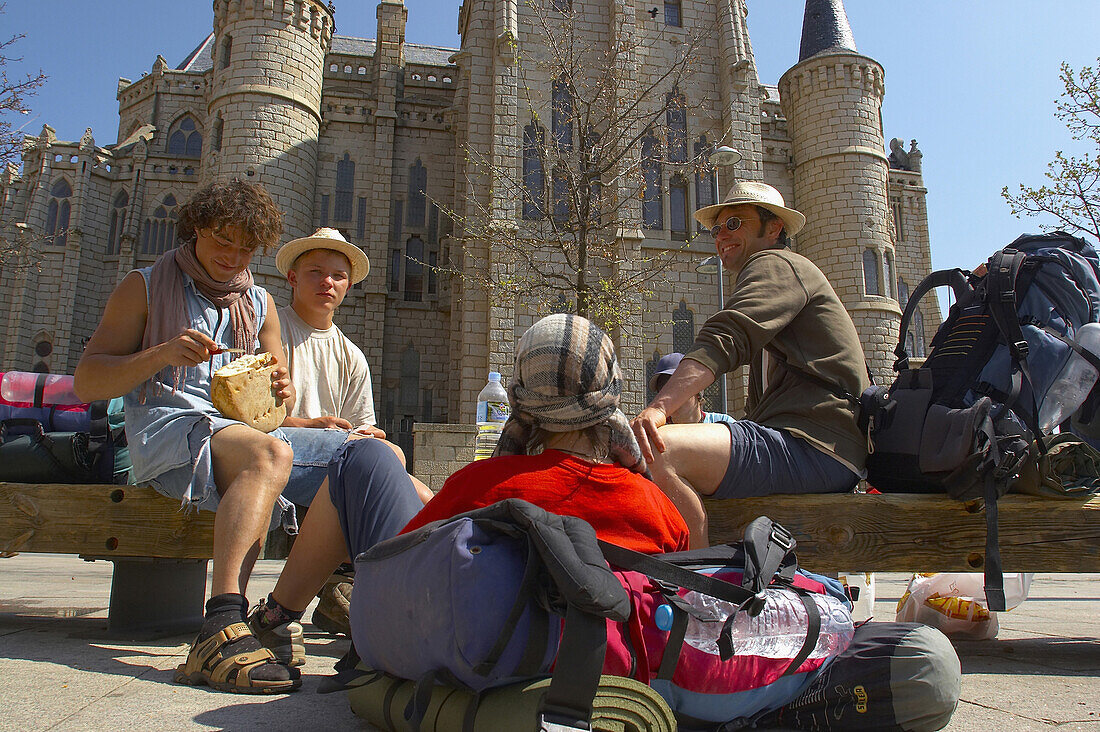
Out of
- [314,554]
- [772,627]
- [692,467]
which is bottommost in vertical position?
[772,627]

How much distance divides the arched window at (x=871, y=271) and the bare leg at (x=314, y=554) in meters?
23.8

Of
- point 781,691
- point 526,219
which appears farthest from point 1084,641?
point 526,219

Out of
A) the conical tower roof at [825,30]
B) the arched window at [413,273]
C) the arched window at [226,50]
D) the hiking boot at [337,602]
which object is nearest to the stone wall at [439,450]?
the hiking boot at [337,602]

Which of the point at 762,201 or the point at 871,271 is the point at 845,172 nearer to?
the point at 871,271

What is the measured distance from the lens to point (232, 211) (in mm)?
2920

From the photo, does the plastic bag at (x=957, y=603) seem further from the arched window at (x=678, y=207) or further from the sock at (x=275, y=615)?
the arched window at (x=678, y=207)

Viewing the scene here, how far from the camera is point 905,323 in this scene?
3.42 metres

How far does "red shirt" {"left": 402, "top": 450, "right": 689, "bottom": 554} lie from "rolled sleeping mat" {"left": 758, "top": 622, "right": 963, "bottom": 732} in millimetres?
509

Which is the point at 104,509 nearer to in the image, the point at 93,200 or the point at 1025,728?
the point at 1025,728

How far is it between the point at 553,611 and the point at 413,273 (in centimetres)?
2442

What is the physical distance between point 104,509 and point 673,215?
2137 centimetres

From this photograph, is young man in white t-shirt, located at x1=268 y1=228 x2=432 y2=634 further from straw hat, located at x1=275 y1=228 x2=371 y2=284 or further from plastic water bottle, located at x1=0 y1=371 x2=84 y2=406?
plastic water bottle, located at x1=0 y1=371 x2=84 y2=406

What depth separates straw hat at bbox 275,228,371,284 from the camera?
3.75m

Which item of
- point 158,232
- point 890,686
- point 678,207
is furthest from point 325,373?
point 158,232
